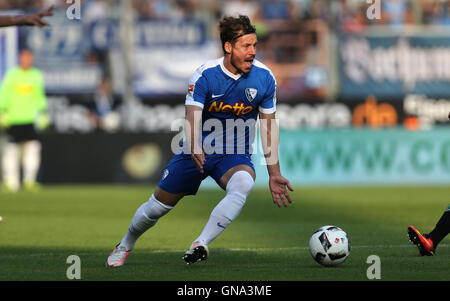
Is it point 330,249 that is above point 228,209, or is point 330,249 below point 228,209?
below

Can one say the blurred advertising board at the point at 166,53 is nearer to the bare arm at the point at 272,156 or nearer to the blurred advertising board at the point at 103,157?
the blurred advertising board at the point at 103,157

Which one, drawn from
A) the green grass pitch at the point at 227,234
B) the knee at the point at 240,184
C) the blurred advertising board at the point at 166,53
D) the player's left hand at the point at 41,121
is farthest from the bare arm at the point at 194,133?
the blurred advertising board at the point at 166,53

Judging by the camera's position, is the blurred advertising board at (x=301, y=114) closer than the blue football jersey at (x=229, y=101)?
No

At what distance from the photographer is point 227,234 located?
1096 centimetres

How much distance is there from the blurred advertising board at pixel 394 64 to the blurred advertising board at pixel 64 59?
20.0 feet

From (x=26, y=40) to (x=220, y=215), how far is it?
1739 centimetres

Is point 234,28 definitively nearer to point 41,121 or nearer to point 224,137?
point 224,137

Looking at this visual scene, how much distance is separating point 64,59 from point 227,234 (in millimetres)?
13914

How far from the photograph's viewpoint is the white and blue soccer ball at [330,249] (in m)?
7.62

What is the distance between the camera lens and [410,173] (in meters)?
20.3

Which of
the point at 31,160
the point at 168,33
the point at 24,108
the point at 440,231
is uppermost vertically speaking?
the point at 168,33

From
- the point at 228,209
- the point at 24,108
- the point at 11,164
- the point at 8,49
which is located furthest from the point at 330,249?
the point at 8,49

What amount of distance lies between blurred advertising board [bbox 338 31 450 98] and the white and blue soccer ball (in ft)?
52.0

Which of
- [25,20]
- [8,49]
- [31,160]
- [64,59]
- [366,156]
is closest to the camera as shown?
→ [25,20]
